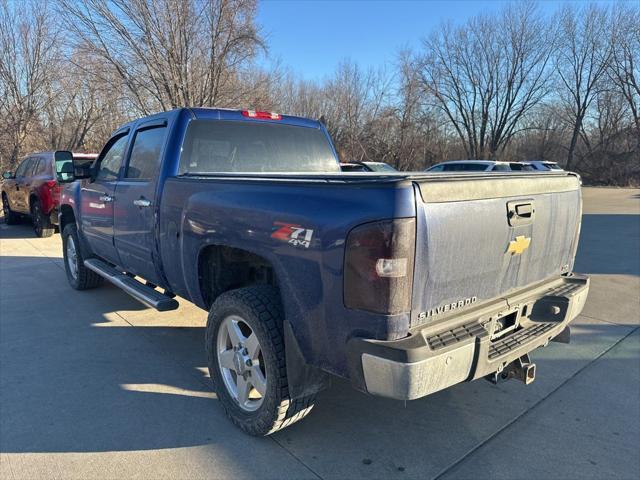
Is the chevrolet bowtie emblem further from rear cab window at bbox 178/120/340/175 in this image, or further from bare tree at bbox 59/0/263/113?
bare tree at bbox 59/0/263/113

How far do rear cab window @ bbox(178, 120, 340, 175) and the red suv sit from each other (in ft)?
21.6

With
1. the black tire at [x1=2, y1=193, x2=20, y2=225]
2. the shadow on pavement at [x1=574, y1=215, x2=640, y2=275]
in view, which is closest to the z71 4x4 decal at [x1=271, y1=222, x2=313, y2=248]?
the shadow on pavement at [x1=574, y1=215, x2=640, y2=275]

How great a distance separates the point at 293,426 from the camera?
2953 millimetres

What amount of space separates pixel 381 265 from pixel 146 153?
2.87 m

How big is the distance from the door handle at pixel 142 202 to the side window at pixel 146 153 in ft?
0.68

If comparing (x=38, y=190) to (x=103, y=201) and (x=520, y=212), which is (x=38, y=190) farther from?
(x=520, y=212)

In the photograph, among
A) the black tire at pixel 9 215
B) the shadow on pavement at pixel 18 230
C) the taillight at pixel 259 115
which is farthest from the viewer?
the black tire at pixel 9 215

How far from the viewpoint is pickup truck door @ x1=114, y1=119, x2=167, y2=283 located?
3744 mm

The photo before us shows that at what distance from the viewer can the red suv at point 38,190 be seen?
31.2ft

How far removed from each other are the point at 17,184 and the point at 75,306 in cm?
741

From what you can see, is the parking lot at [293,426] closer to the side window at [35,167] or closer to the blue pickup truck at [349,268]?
the blue pickup truck at [349,268]

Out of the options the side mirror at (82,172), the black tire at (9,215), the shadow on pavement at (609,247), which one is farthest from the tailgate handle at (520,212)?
the black tire at (9,215)

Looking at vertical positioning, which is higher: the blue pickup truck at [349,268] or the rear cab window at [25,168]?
the rear cab window at [25,168]

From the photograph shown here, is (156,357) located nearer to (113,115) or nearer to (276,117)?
(276,117)
